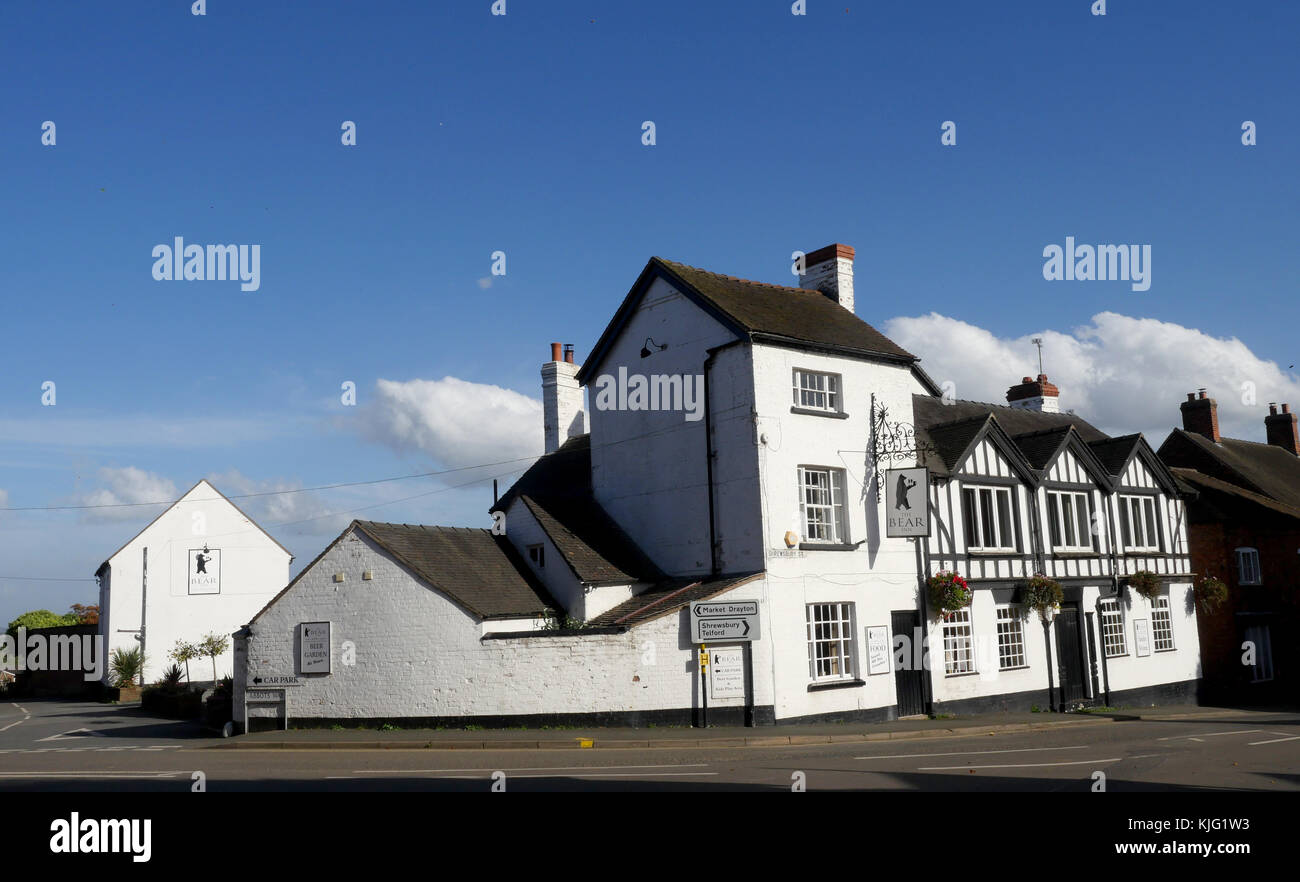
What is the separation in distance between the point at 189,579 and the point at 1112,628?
125 ft

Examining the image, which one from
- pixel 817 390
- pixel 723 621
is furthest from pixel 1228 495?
pixel 723 621

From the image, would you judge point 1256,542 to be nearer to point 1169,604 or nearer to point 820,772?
point 1169,604

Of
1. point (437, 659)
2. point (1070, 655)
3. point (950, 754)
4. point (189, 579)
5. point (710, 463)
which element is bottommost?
point (950, 754)

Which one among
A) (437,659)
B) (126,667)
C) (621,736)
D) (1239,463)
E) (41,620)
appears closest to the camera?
(621,736)

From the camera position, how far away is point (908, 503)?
23.7 metres

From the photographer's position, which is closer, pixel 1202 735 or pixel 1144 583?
pixel 1202 735

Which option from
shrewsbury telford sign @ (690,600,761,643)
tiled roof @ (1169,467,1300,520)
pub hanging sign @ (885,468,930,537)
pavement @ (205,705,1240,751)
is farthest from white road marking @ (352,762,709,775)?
tiled roof @ (1169,467,1300,520)

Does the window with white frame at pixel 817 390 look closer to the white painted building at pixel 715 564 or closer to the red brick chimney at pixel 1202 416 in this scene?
the white painted building at pixel 715 564

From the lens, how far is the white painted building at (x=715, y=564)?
21172 millimetres

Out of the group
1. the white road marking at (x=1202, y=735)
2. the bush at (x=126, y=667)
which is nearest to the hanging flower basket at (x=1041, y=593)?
the white road marking at (x=1202, y=735)

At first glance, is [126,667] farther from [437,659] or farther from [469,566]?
[437,659]

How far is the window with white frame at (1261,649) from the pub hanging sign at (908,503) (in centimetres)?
1674
